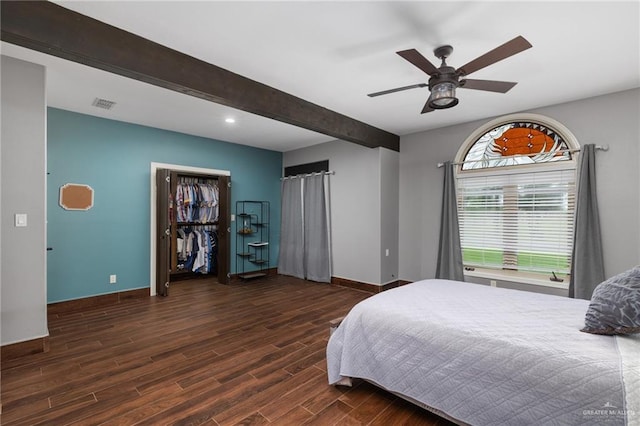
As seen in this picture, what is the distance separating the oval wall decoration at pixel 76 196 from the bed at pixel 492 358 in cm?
393

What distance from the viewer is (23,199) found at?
2.61 m

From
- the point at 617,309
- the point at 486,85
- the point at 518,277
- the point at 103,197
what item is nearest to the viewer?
the point at 617,309

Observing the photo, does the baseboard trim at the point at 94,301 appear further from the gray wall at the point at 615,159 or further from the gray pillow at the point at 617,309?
the gray wall at the point at 615,159

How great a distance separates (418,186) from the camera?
487 centimetres

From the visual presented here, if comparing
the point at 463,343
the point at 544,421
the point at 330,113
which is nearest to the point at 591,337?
the point at 544,421

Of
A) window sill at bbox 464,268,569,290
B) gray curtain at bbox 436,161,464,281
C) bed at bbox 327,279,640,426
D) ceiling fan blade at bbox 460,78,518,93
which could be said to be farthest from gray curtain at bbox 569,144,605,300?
ceiling fan blade at bbox 460,78,518,93

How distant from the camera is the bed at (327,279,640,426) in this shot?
1332mm

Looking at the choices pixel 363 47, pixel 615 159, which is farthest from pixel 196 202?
pixel 615 159

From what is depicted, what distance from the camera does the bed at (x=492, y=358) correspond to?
4.37 ft

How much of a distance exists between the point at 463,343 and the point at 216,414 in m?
1.63

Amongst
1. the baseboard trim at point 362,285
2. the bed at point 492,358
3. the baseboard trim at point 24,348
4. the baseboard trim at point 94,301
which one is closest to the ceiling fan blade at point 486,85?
the bed at point 492,358

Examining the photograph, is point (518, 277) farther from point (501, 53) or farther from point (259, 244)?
point (259, 244)

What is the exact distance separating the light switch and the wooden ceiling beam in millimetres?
1525

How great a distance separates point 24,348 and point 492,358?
148 inches
